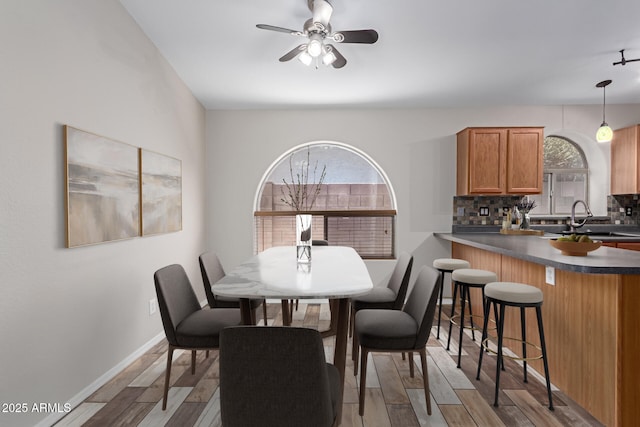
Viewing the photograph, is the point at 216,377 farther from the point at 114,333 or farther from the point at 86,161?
the point at 86,161

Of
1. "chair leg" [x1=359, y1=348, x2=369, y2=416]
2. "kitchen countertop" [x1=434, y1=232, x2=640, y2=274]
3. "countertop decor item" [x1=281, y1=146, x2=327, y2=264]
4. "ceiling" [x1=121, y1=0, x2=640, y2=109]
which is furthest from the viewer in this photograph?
"countertop decor item" [x1=281, y1=146, x2=327, y2=264]

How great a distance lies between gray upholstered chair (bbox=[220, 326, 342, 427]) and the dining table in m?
0.34

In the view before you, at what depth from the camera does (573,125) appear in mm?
4387

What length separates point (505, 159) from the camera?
13.3 ft

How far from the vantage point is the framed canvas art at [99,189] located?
6.63 ft

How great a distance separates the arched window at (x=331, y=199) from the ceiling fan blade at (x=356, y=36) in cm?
224

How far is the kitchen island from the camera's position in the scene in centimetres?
181

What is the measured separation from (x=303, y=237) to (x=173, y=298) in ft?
3.05

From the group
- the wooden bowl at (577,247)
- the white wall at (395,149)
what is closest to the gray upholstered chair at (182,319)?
the wooden bowl at (577,247)

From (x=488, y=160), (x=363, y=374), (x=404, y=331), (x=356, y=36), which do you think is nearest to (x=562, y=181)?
(x=488, y=160)

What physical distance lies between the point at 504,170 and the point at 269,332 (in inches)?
152

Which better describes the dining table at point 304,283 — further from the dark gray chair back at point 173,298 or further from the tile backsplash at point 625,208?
the tile backsplash at point 625,208

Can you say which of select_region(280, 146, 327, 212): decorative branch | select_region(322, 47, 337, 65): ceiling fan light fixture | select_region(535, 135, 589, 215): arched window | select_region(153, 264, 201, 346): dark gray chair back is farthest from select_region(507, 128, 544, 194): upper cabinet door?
select_region(153, 264, 201, 346): dark gray chair back

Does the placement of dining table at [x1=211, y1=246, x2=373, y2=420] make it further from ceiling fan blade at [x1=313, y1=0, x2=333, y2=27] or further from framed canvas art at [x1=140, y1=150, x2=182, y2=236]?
ceiling fan blade at [x1=313, y1=0, x2=333, y2=27]
